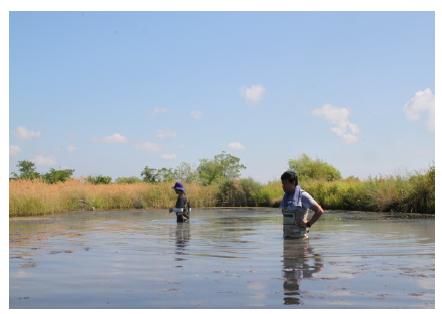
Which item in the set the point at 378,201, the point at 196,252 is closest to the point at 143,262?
the point at 196,252

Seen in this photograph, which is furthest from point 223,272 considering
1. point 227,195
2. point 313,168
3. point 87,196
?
point 313,168

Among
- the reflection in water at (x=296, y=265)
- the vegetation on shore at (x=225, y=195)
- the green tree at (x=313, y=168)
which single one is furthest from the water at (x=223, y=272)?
the green tree at (x=313, y=168)

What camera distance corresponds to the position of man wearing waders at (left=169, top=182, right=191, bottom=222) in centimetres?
1808

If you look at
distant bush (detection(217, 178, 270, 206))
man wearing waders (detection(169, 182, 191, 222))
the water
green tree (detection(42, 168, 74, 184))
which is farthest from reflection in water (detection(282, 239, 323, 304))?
green tree (detection(42, 168, 74, 184))

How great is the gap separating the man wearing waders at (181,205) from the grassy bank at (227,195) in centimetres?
1364

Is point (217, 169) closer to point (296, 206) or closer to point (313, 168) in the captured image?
point (313, 168)

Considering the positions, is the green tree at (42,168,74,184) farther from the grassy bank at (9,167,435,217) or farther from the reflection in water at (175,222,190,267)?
the reflection in water at (175,222,190,267)

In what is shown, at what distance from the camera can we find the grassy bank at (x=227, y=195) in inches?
1168

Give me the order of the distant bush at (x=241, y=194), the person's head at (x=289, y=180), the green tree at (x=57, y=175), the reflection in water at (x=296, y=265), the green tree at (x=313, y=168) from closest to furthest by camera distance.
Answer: the reflection in water at (x=296, y=265), the person's head at (x=289, y=180), the distant bush at (x=241, y=194), the green tree at (x=313, y=168), the green tree at (x=57, y=175)

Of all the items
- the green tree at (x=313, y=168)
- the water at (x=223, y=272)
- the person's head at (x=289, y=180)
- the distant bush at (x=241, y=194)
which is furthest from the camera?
the green tree at (x=313, y=168)

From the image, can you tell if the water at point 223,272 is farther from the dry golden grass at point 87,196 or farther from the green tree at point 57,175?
the green tree at point 57,175

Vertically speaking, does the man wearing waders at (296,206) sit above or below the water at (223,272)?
above

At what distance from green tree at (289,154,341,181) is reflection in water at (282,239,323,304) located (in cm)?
4275
